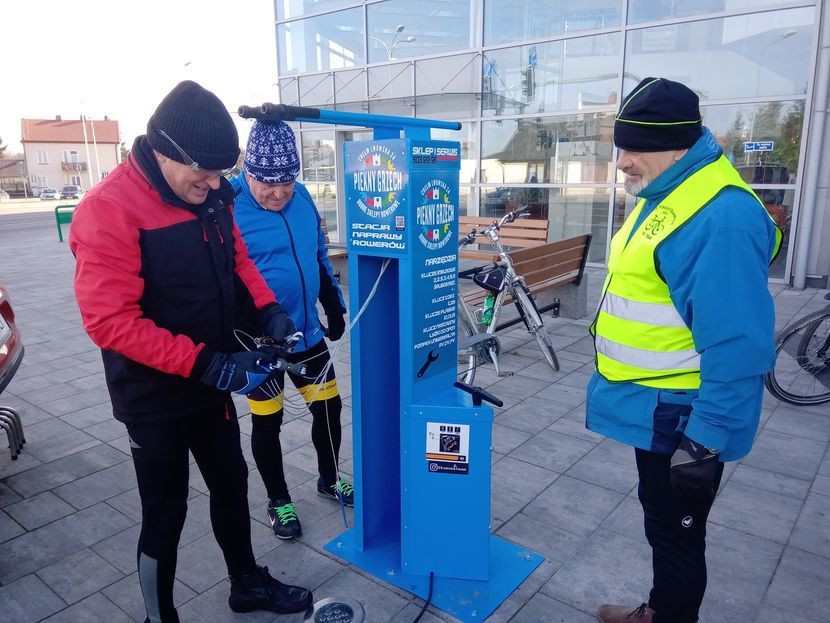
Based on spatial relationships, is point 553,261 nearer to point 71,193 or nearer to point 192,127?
point 192,127

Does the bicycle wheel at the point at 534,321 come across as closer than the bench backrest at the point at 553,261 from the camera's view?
Yes

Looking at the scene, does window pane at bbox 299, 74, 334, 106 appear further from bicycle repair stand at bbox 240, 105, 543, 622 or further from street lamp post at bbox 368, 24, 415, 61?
bicycle repair stand at bbox 240, 105, 543, 622

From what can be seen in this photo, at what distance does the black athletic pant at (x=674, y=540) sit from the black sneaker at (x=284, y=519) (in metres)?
1.65

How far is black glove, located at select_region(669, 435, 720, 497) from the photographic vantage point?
1707 mm

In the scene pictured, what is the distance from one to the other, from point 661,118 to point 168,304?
1.62 meters

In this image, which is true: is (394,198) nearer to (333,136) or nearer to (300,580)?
(300,580)

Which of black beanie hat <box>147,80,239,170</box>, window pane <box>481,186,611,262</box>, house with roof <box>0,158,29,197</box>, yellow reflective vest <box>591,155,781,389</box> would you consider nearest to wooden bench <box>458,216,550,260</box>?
window pane <box>481,186,611,262</box>

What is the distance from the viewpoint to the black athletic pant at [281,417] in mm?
2883

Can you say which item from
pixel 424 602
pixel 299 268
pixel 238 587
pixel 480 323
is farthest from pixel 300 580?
pixel 480 323

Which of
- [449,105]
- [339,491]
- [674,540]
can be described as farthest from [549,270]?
[449,105]

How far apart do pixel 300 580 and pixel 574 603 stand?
1151 mm

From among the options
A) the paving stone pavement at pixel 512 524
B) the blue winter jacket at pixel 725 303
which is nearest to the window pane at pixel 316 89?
the paving stone pavement at pixel 512 524

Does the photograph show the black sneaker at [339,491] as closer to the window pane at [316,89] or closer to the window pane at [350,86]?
the window pane at [350,86]

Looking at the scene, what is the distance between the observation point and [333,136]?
12984 millimetres
